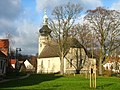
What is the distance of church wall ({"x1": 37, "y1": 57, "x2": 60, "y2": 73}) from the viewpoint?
3142 inches

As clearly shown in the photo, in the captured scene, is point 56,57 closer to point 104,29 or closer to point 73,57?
point 73,57

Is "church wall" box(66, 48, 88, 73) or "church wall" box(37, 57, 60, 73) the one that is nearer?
"church wall" box(66, 48, 88, 73)

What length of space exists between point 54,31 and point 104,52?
1181 cm

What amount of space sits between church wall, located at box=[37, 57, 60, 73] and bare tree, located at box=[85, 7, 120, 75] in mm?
20780

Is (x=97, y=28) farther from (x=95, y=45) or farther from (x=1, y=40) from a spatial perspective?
(x=1, y=40)

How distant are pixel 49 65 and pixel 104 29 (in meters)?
27.7

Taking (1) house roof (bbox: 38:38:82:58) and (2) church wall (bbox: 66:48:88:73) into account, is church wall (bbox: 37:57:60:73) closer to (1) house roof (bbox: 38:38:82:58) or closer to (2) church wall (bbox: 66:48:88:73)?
(1) house roof (bbox: 38:38:82:58)

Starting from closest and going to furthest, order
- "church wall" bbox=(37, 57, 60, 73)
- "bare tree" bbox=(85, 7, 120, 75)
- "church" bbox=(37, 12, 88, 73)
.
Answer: "bare tree" bbox=(85, 7, 120, 75)
"church" bbox=(37, 12, 88, 73)
"church wall" bbox=(37, 57, 60, 73)

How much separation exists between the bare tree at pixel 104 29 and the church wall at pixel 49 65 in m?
20.8

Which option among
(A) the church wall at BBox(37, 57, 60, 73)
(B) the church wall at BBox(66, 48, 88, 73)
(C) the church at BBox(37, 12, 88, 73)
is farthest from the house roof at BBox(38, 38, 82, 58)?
(B) the church wall at BBox(66, 48, 88, 73)

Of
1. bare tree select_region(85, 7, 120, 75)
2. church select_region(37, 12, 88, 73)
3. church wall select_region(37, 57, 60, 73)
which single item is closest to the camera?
bare tree select_region(85, 7, 120, 75)

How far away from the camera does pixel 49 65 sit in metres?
83.4

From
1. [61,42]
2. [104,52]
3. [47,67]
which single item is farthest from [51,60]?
[104,52]

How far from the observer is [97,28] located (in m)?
60.1
